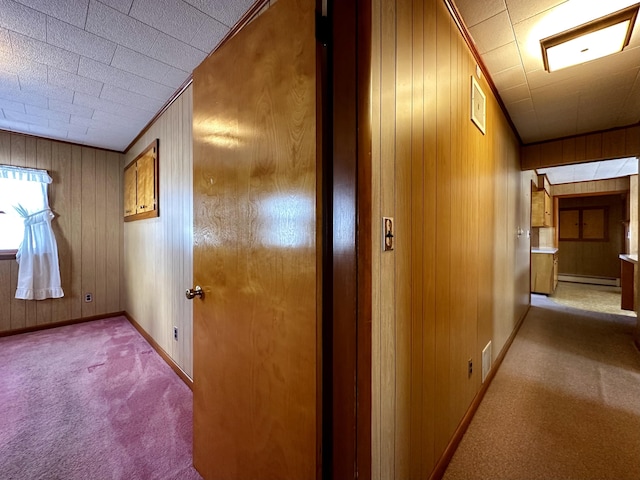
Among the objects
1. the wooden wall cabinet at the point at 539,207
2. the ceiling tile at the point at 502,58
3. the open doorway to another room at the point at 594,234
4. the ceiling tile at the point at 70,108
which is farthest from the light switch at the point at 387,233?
the wooden wall cabinet at the point at 539,207

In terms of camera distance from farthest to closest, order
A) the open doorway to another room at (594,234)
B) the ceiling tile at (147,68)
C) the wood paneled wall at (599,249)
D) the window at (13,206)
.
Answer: the wood paneled wall at (599,249), the open doorway to another room at (594,234), the window at (13,206), the ceiling tile at (147,68)

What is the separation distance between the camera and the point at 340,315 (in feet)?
2.69

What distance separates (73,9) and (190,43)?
0.55 m

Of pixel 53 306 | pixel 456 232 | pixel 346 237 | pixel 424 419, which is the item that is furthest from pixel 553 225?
pixel 53 306

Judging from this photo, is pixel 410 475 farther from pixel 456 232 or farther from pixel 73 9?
pixel 73 9

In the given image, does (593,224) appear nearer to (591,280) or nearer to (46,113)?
(591,280)

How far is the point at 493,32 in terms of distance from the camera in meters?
1.56

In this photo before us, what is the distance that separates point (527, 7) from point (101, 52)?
2.49 meters

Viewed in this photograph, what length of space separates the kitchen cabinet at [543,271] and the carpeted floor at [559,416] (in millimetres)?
2086

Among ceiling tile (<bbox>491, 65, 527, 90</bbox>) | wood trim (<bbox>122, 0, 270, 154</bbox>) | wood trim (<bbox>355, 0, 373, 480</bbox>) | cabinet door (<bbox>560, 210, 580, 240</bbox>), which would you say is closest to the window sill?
wood trim (<bbox>122, 0, 270, 154</bbox>)

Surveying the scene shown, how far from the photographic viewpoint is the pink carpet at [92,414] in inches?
55.0

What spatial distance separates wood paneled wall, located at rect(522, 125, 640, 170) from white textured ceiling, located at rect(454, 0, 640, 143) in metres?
0.13

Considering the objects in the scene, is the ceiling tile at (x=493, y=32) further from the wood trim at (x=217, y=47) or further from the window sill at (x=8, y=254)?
the window sill at (x=8, y=254)

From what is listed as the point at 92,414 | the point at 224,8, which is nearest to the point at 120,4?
the point at 224,8
